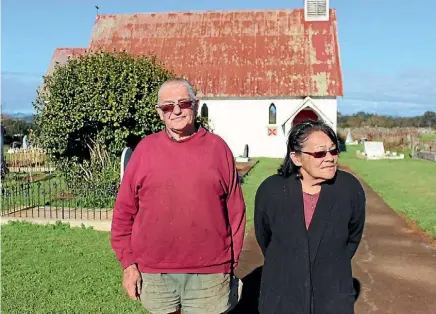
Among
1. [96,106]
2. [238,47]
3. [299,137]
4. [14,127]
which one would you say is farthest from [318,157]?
[14,127]

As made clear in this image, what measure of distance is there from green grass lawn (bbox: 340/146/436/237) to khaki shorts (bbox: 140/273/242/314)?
7.43 metres

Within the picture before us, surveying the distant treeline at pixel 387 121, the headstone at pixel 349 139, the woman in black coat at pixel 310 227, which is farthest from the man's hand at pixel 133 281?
the distant treeline at pixel 387 121

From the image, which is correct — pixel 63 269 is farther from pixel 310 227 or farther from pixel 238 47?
pixel 238 47

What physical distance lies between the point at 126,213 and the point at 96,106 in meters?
8.99

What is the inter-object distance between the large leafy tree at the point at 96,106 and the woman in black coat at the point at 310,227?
9.31 m

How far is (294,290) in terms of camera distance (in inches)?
133

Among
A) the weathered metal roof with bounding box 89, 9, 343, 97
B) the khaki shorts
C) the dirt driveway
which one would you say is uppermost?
the weathered metal roof with bounding box 89, 9, 343, 97

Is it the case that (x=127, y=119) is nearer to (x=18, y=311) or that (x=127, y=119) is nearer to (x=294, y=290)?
(x=18, y=311)

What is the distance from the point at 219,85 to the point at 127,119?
68.1ft

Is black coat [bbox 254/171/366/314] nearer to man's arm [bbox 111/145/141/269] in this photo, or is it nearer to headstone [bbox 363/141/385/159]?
man's arm [bbox 111/145/141/269]

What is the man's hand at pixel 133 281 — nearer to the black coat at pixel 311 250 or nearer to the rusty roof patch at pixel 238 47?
the black coat at pixel 311 250

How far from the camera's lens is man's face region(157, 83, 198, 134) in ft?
11.8

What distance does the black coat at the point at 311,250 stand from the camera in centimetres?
334

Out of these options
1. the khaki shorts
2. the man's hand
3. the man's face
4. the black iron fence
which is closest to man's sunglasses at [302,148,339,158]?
the man's face
